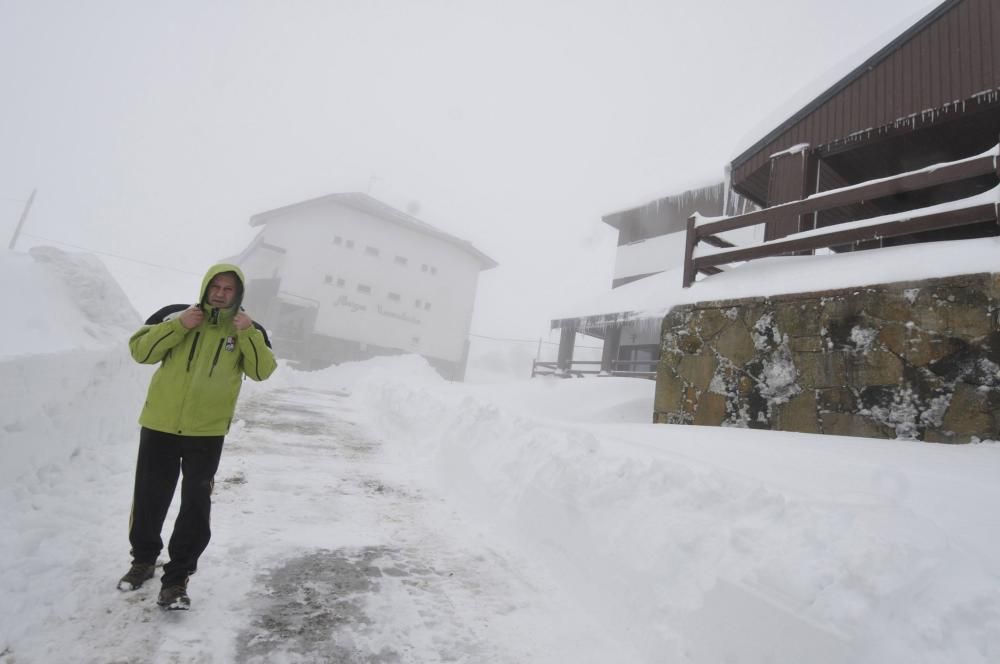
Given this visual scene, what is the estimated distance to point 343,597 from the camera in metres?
2.78

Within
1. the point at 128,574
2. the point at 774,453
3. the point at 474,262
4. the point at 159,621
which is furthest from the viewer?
the point at 474,262

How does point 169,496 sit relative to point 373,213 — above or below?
below

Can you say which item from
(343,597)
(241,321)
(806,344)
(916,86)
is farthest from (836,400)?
(916,86)

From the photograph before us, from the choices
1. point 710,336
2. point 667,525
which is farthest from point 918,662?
point 710,336

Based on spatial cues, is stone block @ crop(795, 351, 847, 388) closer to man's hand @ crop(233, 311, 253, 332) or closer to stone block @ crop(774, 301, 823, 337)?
stone block @ crop(774, 301, 823, 337)

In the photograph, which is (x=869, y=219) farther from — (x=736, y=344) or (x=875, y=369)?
(x=736, y=344)

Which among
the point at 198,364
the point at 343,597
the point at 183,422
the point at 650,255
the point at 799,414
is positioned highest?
the point at 650,255

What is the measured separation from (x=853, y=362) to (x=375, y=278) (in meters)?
30.4

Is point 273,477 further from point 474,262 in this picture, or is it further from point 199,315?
point 474,262

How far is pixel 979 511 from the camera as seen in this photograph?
2363mm

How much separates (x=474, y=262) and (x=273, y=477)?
3273 centimetres

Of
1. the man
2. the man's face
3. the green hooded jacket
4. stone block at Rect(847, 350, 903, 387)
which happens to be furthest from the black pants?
stone block at Rect(847, 350, 903, 387)

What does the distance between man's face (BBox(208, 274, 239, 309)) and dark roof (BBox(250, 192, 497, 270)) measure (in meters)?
30.8

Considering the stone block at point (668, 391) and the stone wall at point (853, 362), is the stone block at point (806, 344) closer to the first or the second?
the stone wall at point (853, 362)
